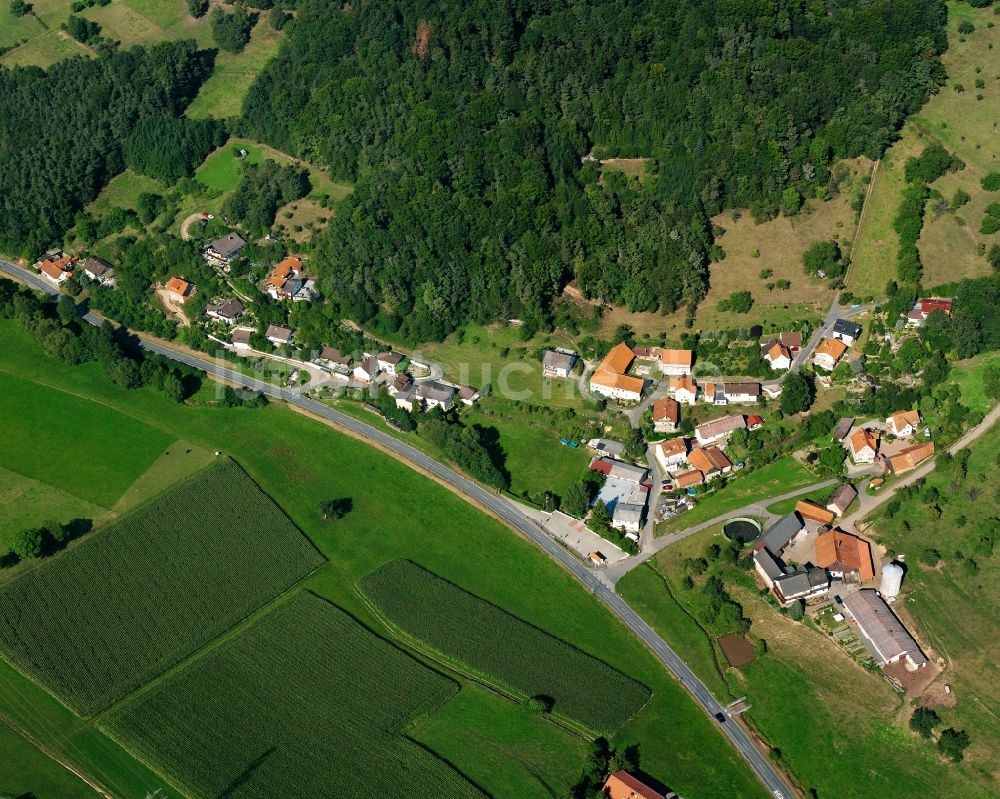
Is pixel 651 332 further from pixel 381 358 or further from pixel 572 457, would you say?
pixel 381 358

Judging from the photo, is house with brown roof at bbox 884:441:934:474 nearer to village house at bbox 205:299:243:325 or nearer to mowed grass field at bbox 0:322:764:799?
mowed grass field at bbox 0:322:764:799

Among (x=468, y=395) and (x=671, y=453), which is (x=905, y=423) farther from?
(x=468, y=395)

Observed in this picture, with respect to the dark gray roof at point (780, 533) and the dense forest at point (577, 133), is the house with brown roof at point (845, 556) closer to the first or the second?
the dark gray roof at point (780, 533)

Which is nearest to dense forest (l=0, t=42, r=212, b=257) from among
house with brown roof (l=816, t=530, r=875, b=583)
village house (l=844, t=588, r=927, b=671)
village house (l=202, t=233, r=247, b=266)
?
village house (l=202, t=233, r=247, b=266)

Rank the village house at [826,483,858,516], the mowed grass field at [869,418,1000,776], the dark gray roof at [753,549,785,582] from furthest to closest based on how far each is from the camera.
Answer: the village house at [826,483,858,516] → the dark gray roof at [753,549,785,582] → the mowed grass field at [869,418,1000,776]

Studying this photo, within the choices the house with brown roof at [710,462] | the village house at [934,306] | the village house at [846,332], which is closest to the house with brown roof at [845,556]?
the house with brown roof at [710,462]

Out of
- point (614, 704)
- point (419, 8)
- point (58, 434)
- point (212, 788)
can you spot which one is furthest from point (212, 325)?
point (614, 704)
